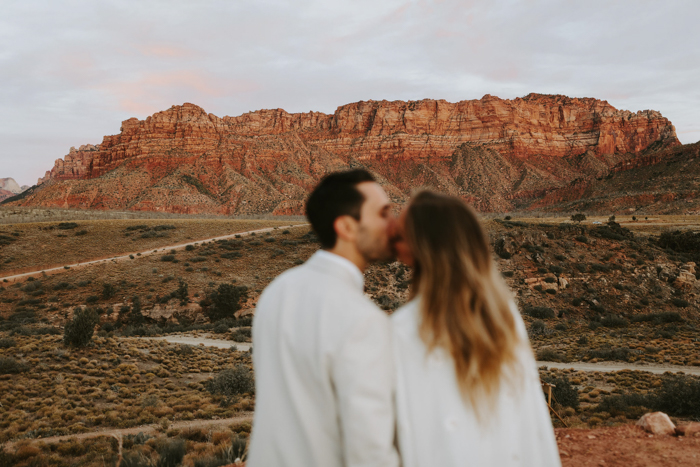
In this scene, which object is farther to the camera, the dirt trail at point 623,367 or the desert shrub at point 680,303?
the desert shrub at point 680,303

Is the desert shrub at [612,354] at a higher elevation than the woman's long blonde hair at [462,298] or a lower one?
lower

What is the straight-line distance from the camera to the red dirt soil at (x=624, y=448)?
5.80 metres

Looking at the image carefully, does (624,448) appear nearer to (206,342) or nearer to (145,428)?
(145,428)

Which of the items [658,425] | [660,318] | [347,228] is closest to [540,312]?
[660,318]

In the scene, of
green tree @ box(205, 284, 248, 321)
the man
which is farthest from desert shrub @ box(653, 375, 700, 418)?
green tree @ box(205, 284, 248, 321)

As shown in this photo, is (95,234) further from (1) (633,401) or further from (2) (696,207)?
(2) (696,207)

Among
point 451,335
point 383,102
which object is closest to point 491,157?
point 383,102

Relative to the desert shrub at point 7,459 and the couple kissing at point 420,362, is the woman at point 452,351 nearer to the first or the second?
the couple kissing at point 420,362

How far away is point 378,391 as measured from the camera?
139 centimetres

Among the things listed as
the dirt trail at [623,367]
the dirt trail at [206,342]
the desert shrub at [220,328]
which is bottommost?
the desert shrub at [220,328]

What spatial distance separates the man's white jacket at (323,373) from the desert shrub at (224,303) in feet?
85.1

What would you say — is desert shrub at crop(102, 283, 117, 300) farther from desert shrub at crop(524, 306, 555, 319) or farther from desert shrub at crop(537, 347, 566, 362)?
desert shrub at crop(524, 306, 555, 319)

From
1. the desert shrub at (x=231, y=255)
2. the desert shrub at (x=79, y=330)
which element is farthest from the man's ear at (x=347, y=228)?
the desert shrub at (x=231, y=255)

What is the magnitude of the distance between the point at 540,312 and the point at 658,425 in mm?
18792
